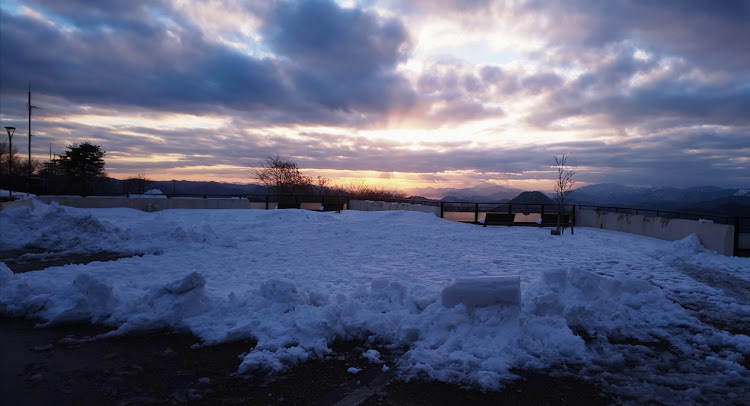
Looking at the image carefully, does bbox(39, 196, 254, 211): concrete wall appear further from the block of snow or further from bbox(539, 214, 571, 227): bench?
the block of snow

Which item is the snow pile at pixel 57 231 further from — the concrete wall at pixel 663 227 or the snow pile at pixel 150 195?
the concrete wall at pixel 663 227

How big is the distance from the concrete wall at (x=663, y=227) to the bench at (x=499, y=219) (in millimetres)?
5105

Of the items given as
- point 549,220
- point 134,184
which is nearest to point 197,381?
point 549,220

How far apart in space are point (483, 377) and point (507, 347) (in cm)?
84

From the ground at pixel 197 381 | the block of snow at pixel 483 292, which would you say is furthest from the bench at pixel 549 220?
the ground at pixel 197 381

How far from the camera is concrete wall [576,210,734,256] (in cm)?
1320

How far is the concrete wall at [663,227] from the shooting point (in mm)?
13195

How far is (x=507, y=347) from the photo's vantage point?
16.1ft

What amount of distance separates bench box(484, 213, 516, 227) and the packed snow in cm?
1005

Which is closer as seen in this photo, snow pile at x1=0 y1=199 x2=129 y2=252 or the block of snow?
the block of snow

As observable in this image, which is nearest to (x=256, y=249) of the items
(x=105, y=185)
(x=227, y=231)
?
(x=227, y=231)

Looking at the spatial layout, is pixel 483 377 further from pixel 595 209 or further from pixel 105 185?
pixel 105 185

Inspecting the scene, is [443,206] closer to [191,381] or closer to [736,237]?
[736,237]

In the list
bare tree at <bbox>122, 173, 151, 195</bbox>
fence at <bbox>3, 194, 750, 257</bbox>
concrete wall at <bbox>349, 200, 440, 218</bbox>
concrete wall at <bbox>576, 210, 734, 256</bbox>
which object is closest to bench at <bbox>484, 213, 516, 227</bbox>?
fence at <bbox>3, 194, 750, 257</bbox>
